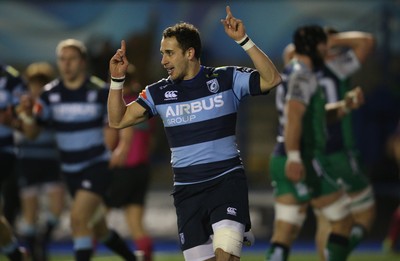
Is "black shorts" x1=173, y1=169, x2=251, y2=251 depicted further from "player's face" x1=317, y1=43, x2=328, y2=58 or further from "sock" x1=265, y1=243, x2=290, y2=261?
"player's face" x1=317, y1=43, x2=328, y2=58

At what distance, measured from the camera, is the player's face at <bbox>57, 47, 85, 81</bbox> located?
9.83m

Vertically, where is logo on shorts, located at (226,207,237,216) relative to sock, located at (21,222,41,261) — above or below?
above

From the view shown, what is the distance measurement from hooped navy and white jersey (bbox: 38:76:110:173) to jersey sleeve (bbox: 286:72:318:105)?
1.94 m

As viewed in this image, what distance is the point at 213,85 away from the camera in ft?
24.4

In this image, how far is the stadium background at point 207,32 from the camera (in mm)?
20062

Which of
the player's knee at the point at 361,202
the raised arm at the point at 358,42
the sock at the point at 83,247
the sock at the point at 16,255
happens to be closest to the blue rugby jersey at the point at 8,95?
the sock at the point at 16,255

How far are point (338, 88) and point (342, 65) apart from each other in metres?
0.24

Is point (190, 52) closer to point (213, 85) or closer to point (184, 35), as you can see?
point (184, 35)

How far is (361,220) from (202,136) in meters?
3.28

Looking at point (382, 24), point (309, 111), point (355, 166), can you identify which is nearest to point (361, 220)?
point (355, 166)

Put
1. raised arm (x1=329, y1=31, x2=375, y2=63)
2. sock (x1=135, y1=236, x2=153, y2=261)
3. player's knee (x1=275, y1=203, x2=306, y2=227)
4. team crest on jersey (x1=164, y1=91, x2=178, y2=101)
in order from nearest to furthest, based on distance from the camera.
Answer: team crest on jersey (x1=164, y1=91, x2=178, y2=101), player's knee (x1=275, y1=203, x2=306, y2=227), raised arm (x1=329, y1=31, x2=375, y2=63), sock (x1=135, y1=236, x2=153, y2=261)

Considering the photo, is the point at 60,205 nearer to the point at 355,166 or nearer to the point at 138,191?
the point at 138,191

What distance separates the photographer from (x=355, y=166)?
33.1ft

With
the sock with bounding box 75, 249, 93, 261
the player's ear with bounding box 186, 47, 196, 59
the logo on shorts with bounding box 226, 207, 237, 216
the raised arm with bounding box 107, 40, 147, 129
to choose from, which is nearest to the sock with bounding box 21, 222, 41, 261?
the sock with bounding box 75, 249, 93, 261
